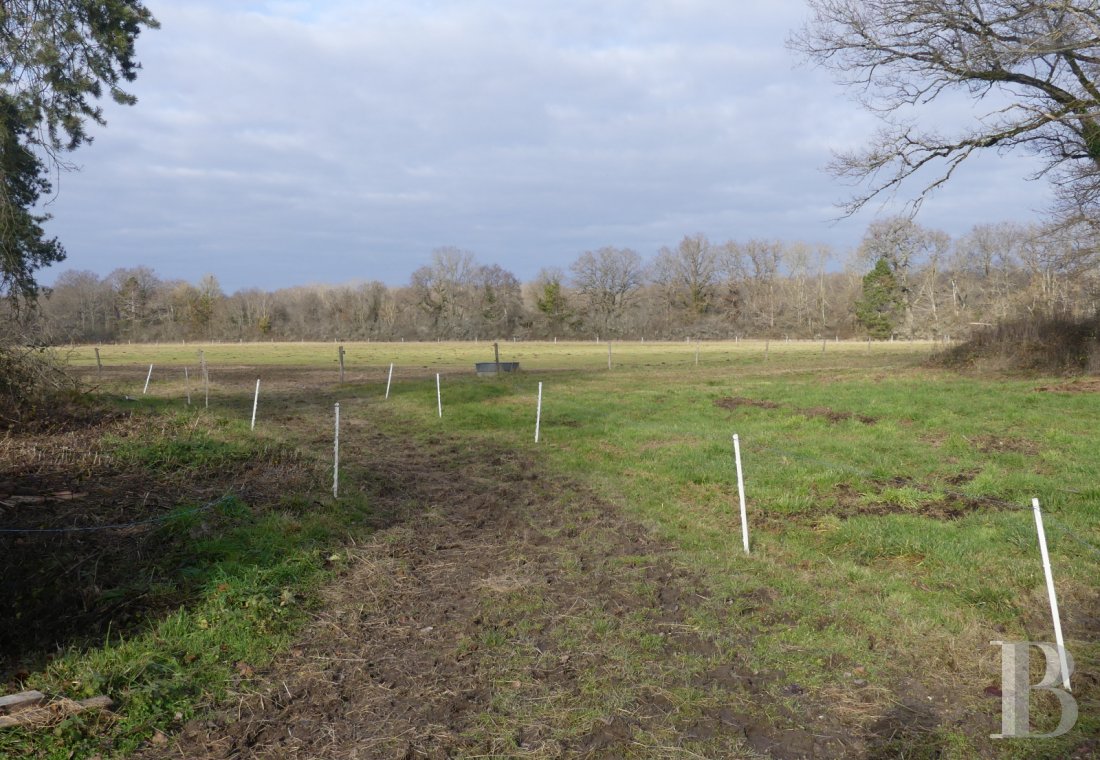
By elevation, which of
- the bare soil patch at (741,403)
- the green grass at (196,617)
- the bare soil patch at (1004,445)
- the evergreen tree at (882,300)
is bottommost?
the green grass at (196,617)

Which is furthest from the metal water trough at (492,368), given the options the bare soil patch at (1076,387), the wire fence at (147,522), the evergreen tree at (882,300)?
the evergreen tree at (882,300)

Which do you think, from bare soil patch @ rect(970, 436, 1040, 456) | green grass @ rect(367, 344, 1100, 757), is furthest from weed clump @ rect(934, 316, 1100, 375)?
bare soil patch @ rect(970, 436, 1040, 456)

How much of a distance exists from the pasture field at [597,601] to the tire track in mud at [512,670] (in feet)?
0.08

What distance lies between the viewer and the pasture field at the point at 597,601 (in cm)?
418

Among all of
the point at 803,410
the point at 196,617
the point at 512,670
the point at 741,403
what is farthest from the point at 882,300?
the point at 196,617

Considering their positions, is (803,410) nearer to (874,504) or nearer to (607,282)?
(874,504)

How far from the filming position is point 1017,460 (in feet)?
34.0

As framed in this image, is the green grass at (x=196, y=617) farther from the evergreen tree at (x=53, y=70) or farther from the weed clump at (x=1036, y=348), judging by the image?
the weed clump at (x=1036, y=348)

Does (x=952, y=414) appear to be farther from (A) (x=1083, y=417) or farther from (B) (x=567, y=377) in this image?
(B) (x=567, y=377)

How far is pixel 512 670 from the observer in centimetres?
489

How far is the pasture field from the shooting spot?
13.7 ft

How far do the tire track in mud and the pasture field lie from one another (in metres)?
0.02

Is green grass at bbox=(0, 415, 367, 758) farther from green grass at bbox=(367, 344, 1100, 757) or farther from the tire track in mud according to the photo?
green grass at bbox=(367, 344, 1100, 757)

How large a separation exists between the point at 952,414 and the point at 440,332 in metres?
91.9
